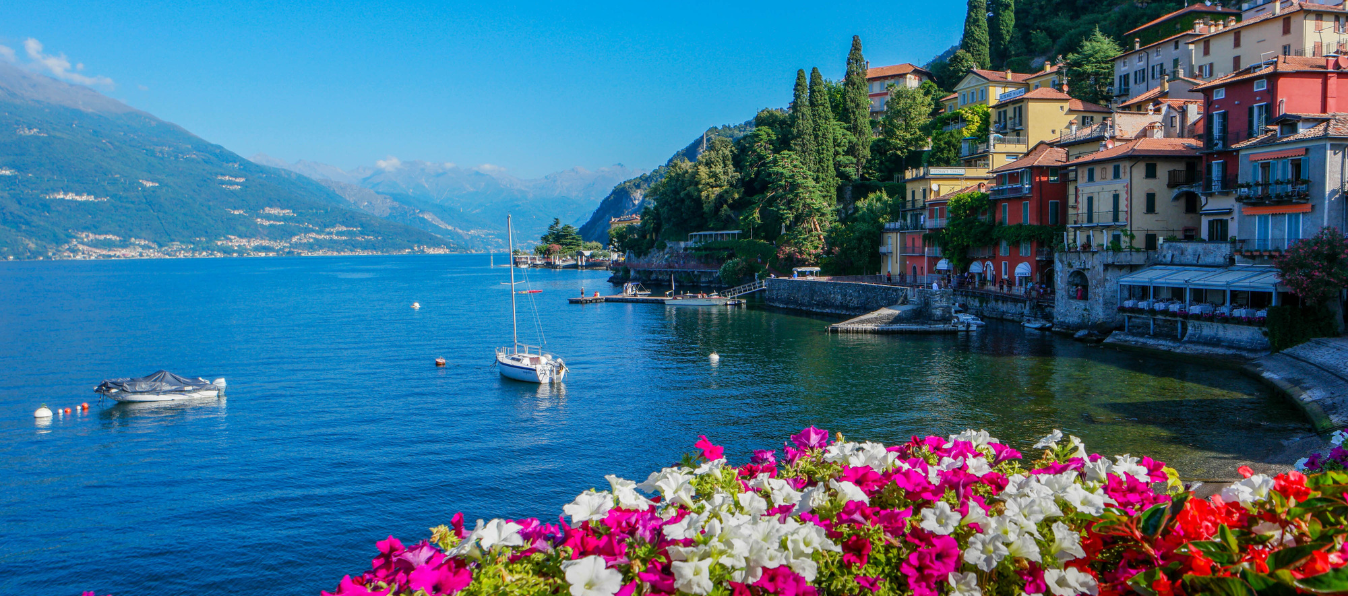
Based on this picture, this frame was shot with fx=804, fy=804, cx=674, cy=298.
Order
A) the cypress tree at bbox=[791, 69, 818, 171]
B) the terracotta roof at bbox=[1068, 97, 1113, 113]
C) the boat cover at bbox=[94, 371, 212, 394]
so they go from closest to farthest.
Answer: the boat cover at bbox=[94, 371, 212, 394]
the terracotta roof at bbox=[1068, 97, 1113, 113]
the cypress tree at bbox=[791, 69, 818, 171]

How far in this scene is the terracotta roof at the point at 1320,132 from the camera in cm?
3616

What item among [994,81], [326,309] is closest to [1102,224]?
[994,81]

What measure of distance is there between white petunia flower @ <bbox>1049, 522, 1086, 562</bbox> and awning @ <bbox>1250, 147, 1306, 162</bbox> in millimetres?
42469

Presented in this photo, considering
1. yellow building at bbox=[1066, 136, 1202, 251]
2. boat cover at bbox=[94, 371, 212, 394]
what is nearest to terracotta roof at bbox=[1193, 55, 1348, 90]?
yellow building at bbox=[1066, 136, 1202, 251]

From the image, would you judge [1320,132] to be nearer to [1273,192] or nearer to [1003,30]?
[1273,192]

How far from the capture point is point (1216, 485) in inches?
282

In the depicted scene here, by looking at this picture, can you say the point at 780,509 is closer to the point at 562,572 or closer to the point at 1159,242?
the point at 562,572

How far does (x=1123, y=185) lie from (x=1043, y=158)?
333 inches

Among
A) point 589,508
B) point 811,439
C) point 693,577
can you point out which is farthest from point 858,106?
point 693,577

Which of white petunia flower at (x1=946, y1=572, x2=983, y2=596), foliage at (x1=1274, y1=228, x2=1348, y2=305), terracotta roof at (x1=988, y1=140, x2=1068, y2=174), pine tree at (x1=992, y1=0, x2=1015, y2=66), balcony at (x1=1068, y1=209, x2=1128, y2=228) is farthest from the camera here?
pine tree at (x1=992, y1=0, x2=1015, y2=66)

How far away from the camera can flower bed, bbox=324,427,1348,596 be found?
4.51m

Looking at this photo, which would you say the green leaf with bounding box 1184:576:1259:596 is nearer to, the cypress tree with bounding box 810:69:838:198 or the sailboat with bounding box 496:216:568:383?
the sailboat with bounding box 496:216:568:383

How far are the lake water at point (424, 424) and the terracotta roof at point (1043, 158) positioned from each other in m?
12.2

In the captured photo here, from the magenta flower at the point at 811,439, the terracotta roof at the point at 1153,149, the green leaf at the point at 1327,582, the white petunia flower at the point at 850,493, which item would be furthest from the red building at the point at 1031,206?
the green leaf at the point at 1327,582
